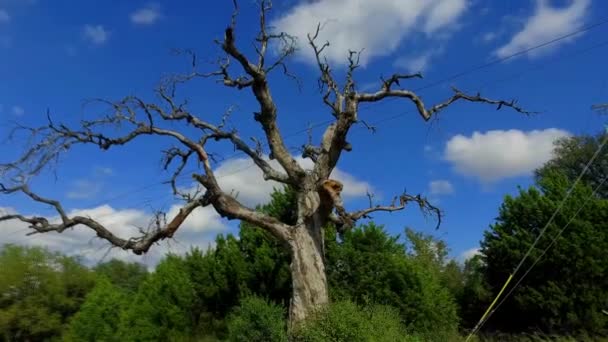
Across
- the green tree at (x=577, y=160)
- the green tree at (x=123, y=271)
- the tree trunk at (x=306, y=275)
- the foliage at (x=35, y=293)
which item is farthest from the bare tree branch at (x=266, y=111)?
the green tree at (x=123, y=271)

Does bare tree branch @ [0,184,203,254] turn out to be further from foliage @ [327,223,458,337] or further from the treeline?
foliage @ [327,223,458,337]

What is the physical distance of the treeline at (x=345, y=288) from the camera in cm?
2256

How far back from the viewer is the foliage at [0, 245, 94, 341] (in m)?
31.6

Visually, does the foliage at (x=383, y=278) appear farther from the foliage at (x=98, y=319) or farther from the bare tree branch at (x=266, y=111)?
the foliage at (x=98, y=319)

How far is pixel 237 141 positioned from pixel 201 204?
2.53 metres

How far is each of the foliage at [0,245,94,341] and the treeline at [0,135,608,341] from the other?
59 millimetres

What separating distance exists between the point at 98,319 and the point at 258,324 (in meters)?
16.1

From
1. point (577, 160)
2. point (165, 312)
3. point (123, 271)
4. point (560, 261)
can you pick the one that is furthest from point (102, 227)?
point (123, 271)

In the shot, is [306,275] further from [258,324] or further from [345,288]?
[345,288]

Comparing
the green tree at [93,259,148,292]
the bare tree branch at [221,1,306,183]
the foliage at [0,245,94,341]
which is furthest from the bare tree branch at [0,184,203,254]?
the green tree at [93,259,148,292]

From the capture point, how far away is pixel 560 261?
2906 cm

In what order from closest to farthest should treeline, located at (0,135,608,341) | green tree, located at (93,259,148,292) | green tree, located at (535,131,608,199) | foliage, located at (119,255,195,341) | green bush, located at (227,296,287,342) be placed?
green bush, located at (227,296,287,342) → treeline, located at (0,135,608,341) → foliage, located at (119,255,195,341) → green tree, located at (535,131,608,199) → green tree, located at (93,259,148,292)

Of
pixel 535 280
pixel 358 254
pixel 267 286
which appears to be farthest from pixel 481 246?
pixel 267 286

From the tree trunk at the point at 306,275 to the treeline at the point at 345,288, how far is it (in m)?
0.63
